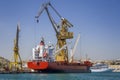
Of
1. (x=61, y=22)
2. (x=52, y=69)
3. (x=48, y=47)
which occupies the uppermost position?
(x=61, y=22)

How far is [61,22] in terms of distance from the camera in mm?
100188

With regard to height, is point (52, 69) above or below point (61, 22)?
below

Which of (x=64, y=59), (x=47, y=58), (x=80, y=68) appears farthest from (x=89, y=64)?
(x=47, y=58)

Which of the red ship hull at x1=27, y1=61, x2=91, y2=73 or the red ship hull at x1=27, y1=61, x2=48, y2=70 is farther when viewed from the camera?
the red ship hull at x1=27, y1=61, x2=91, y2=73

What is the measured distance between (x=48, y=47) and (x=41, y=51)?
7.92ft

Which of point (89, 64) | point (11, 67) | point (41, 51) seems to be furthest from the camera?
point (89, 64)

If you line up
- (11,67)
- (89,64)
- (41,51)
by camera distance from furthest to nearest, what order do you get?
(89,64) → (11,67) → (41,51)

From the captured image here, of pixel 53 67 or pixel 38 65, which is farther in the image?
pixel 53 67

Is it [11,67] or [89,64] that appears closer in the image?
[11,67]

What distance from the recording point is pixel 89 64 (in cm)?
11288

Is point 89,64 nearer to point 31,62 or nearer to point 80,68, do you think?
point 80,68

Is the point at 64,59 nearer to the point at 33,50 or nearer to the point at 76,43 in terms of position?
the point at 33,50

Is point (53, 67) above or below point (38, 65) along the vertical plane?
below

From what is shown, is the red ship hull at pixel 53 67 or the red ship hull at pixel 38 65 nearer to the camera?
the red ship hull at pixel 38 65
